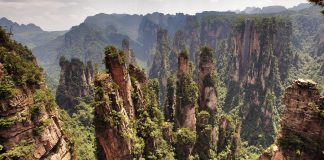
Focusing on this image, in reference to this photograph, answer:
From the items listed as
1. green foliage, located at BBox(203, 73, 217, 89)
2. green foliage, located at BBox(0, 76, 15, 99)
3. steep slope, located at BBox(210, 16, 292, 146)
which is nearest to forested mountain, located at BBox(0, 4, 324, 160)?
green foliage, located at BBox(0, 76, 15, 99)

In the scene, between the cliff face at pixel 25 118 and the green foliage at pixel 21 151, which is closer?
the green foliage at pixel 21 151

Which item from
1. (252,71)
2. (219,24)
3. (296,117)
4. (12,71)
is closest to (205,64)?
(296,117)

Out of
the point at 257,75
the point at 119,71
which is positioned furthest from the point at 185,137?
the point at 257,75

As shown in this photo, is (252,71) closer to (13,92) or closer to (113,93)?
(113,93)

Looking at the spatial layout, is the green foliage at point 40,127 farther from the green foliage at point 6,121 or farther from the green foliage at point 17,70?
the green foliage at point 17,70

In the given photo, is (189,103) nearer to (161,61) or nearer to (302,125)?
(302,125)

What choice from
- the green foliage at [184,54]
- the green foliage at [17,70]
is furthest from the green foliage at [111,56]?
the green foliage at [184,54]
